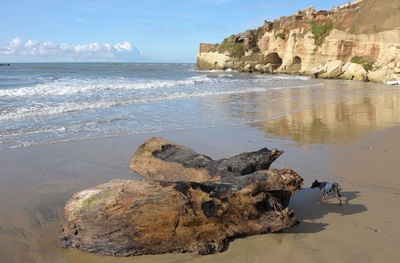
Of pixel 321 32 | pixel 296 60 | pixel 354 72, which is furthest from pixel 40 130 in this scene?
pixel 296 60

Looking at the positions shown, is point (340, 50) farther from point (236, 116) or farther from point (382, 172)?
point (382, 172)

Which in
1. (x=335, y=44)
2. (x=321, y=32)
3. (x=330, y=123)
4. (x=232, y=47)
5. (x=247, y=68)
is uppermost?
(x=232, y=47)

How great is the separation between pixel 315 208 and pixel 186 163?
1.68 metres

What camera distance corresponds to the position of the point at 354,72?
2917 cm

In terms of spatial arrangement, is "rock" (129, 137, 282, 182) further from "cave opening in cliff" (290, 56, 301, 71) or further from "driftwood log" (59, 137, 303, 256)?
"cave opening in cliff" (290, 56, 301, 71)

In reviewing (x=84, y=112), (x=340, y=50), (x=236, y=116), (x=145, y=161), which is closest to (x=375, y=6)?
(x=340, y=50)

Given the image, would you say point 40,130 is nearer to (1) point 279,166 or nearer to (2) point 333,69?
(1) point 279,166

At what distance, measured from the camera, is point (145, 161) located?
15.4 feet

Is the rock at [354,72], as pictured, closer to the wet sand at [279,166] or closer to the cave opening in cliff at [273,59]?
the cave opening in cliff at [273,59]

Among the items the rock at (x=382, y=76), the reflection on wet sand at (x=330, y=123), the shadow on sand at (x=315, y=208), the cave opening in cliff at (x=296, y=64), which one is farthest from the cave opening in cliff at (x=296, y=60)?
the shadow on sand at (x=315, y=208)

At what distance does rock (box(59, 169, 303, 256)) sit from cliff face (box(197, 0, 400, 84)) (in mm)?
24844

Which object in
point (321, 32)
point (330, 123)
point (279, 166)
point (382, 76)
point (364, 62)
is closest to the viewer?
point (279, 166)

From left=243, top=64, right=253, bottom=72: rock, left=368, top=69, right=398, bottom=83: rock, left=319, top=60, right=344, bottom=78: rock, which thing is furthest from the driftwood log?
left=243, top=64, right=253, bottom=72: rock

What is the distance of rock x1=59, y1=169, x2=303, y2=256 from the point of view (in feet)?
9.12
